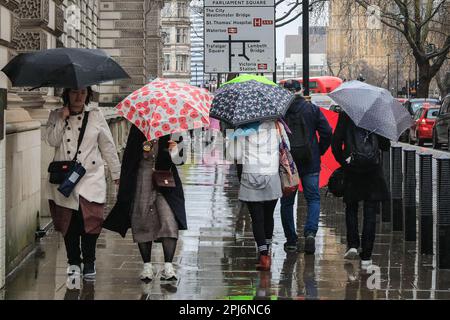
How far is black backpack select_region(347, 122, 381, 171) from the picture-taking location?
891 centimetres

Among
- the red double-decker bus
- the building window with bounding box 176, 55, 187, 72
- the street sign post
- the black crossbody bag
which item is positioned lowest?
the black crossbody bag

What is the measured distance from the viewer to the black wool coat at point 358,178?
899 centimetres

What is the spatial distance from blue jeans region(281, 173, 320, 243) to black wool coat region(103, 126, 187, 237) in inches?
81.2

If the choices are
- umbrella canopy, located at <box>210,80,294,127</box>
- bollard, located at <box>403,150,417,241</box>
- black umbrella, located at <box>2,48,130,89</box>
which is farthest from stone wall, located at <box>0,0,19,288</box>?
bollard, located at <box>403,150,417,241</box>

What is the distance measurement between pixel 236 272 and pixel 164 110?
1.88 metres

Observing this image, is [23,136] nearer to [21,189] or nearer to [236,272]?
[21,189]

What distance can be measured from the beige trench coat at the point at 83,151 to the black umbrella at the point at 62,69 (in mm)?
397

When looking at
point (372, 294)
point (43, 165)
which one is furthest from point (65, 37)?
point (372, 294)

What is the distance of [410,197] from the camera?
10.9 meters

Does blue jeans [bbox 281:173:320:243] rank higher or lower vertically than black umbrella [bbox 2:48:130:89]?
lower

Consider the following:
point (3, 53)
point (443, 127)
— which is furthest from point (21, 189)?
point (443, 127)

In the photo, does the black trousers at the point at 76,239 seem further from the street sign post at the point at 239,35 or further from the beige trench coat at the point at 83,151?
the street sign post at the point at 239,35

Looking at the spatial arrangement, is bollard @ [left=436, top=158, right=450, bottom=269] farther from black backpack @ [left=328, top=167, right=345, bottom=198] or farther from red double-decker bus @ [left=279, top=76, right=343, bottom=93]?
red double-decker bus @ [left=279, top=76, right=343, bottom=93]

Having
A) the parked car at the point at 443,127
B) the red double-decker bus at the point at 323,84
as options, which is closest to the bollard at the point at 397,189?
the parked car at the point at 443,127
